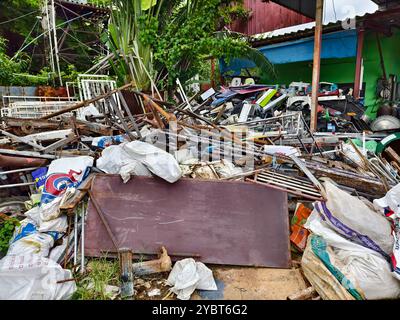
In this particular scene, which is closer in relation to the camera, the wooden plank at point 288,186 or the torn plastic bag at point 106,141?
the wooden plank at point 288,186

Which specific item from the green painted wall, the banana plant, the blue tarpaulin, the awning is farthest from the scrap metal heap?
the awning

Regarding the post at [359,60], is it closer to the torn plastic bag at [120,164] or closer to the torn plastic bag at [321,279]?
the torn plastic bag at [321,279]

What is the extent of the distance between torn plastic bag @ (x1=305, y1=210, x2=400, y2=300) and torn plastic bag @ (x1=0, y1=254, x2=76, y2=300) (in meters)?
2.17

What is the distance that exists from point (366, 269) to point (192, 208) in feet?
5.12

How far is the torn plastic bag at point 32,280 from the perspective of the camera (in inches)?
77.9

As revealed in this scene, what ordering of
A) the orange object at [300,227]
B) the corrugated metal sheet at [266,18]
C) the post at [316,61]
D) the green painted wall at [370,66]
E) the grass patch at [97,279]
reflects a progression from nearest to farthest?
the grass patch at [97,279], the orange object at [300,227], the post at [316,61], the green painted wall at [370,66], the corrugated metal sheet at [266,18]

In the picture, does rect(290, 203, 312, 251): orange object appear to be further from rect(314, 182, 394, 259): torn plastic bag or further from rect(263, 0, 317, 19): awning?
rect(263, 0, 317, 19): awning

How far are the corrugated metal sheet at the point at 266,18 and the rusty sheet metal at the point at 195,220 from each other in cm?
786

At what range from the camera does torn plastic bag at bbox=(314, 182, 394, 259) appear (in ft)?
7.53

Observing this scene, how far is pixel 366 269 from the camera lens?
2160mm

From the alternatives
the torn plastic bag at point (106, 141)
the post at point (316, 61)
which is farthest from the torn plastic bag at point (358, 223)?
the post at point (316, 61)

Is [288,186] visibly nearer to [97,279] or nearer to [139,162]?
[139,162]

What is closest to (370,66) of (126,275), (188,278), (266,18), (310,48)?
(310,48)

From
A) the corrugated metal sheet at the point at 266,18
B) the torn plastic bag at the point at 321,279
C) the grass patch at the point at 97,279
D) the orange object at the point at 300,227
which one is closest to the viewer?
the torn plastic bag at the point at 321,279
